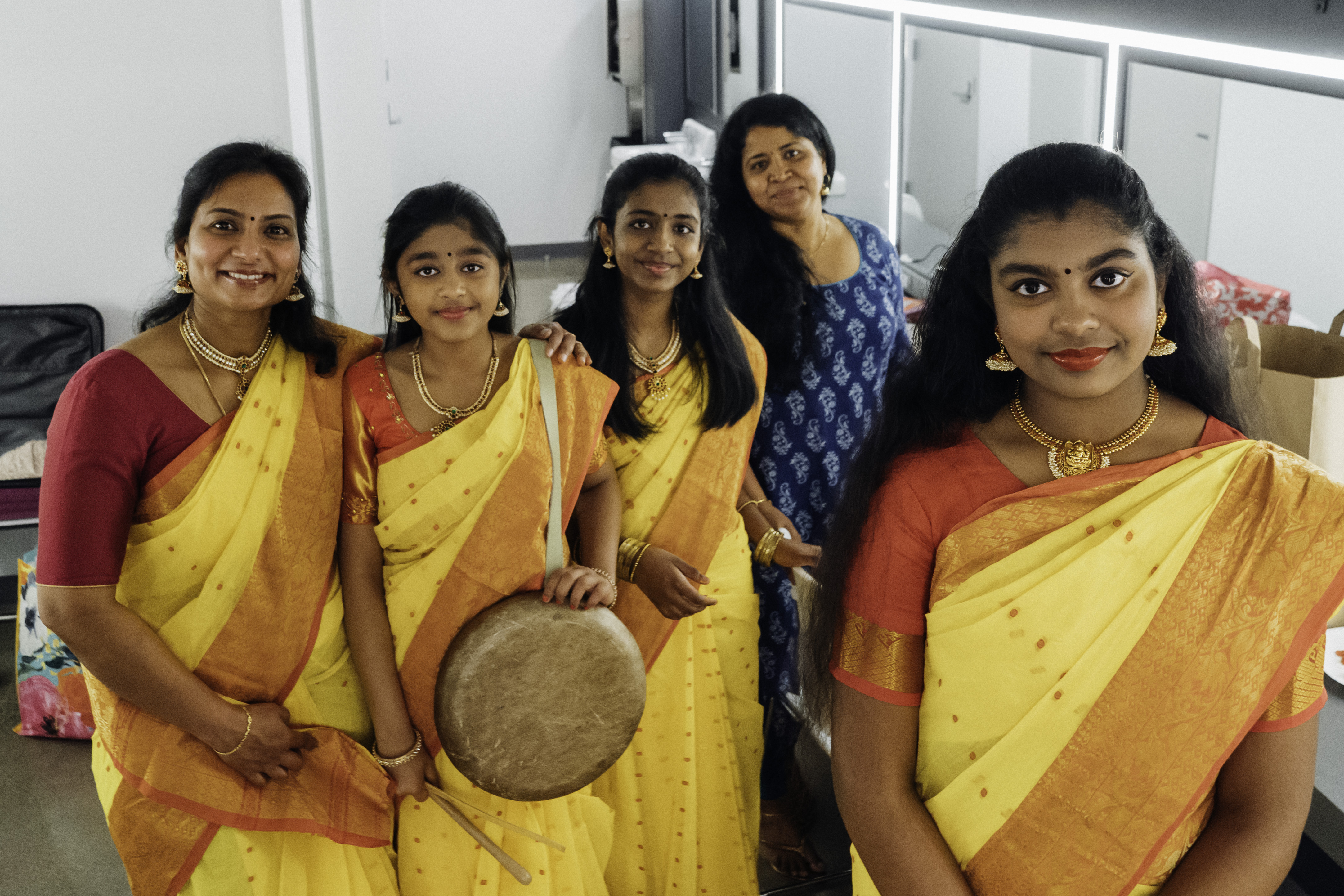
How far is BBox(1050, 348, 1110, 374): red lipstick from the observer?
115 cm

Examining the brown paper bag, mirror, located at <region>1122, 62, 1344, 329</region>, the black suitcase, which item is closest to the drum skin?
the brown paper bag

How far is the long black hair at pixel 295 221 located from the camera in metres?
1.61

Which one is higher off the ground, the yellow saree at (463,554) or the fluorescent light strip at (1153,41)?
the fluorescent light strip at (1153,41)

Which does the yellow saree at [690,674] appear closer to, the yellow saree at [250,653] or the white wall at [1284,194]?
the yellow saree at [250,653]

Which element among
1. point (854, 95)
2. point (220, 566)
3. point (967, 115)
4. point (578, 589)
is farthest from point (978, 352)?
point (854, 95)

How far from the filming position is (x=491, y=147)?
7.71 meters

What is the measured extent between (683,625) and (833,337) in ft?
2.25

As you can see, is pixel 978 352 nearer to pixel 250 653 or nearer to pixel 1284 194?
pixel 250 653

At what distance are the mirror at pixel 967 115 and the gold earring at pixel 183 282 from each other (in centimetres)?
176

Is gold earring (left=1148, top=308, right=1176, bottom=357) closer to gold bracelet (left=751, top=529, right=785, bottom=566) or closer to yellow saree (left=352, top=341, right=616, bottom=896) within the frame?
yellow saree (left=352, top=341, right=616, bottom=896)

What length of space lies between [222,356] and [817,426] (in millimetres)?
1168

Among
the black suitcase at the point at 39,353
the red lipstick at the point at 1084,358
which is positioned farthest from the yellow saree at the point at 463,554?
the black suitcase at the point at 39,353

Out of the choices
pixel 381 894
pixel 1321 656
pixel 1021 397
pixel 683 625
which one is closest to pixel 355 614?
pixel 381 894

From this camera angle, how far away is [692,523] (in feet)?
6.61
